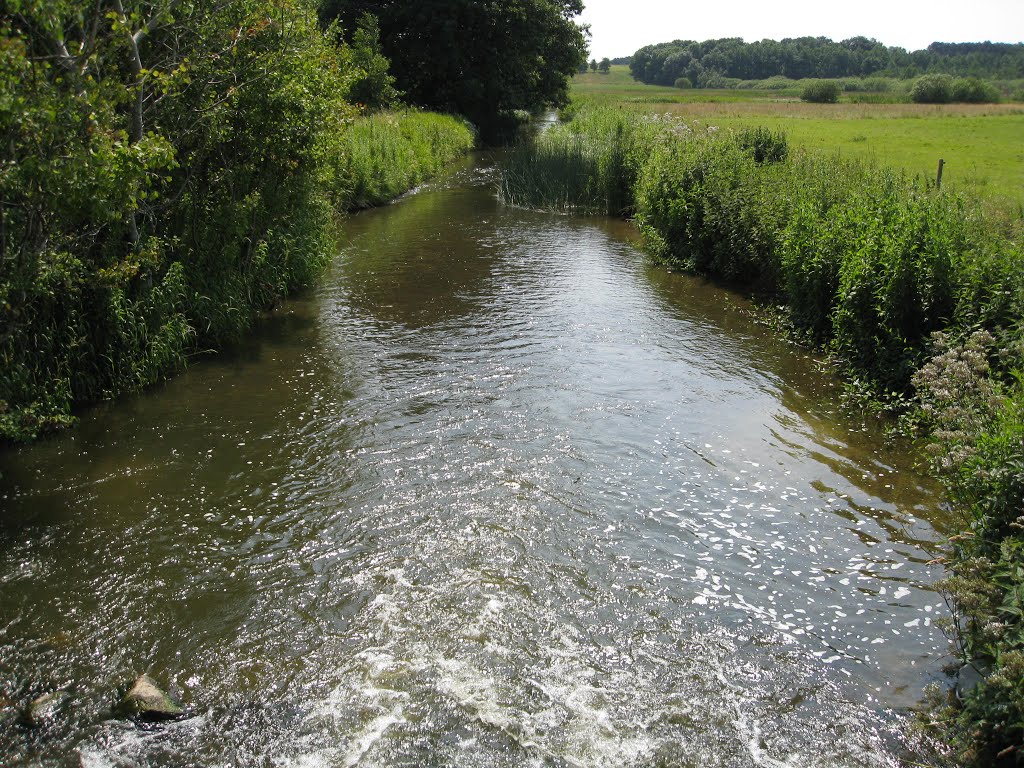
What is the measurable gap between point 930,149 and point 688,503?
30537 millimetres

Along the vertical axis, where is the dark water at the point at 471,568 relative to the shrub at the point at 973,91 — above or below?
below

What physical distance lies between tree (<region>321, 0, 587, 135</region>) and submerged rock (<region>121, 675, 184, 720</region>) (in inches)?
1835

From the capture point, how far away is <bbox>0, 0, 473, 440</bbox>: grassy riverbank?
851 cm

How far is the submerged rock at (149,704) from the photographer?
5.60 m

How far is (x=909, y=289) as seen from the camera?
37.2ft

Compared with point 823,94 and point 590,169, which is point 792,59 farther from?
point 590,169

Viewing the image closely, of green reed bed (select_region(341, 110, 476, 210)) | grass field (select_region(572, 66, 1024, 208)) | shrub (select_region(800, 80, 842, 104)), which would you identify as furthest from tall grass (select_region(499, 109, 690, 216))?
shrub (select_region(800, 80, 842, 104))

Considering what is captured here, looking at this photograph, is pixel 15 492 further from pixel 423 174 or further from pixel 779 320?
pixel 423 174

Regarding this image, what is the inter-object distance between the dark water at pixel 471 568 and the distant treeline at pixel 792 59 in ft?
454

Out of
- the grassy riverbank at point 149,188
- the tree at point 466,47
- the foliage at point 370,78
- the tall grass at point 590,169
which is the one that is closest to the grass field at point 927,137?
the tall grass at point 590,169

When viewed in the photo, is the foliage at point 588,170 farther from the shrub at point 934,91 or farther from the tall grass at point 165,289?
the shrub at point 934,91

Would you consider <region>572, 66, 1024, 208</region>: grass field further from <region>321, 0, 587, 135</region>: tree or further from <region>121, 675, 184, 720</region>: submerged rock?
<region>121, 675, 184, 720</region>: submerged rock

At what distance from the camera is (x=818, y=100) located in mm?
80500

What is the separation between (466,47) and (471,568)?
49184 millimetres
